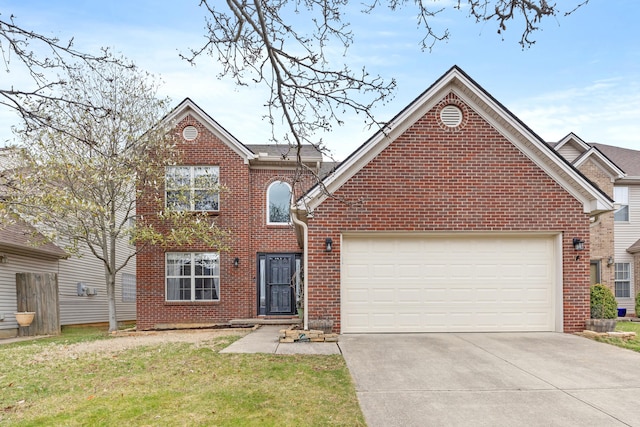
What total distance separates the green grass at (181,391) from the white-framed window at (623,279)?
16542mm

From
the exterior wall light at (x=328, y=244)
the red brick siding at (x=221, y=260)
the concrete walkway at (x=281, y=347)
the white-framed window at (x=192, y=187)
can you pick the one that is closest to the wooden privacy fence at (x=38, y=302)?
the red brick siding at (x=221, y=260)

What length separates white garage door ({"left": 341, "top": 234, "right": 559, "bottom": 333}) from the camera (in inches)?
397

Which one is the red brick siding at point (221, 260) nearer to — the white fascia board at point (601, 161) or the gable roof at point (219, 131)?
the gable roof at point (219, 131)

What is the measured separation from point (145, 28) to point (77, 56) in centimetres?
237

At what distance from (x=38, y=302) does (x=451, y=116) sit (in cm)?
1427

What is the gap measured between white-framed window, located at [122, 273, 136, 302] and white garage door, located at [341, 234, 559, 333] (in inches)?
589

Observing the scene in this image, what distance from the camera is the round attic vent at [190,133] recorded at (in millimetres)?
16016

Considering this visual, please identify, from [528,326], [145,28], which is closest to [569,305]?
[528,326]

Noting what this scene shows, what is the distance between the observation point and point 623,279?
19.1 metres

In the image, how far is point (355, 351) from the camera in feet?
26.7

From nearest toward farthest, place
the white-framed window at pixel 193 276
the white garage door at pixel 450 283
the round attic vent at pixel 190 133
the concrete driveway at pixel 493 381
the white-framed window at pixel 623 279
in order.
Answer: the concrete driveway at pixel 493 381
the white garage door at pixel 450 283
the white-framed window at pixel 193 276
the round attic vent at pixel 190 133
the white-framed window at pixel 623 279

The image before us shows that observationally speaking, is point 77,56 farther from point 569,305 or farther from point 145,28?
point 569,305

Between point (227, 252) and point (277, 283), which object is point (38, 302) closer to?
point (227, 252)

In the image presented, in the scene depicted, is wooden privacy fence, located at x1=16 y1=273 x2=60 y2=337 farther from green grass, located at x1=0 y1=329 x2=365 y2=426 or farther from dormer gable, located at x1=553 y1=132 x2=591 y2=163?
dormer gable, located at x1=553 y1=132 x2=591 y2=163
